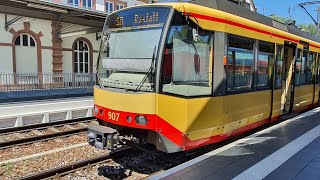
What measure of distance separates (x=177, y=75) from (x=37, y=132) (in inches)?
217

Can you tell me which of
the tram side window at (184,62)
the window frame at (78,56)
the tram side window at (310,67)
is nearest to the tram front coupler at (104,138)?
the tram side window at (184,62)

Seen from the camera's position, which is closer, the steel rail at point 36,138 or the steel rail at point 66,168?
the steel rail at point 66,168

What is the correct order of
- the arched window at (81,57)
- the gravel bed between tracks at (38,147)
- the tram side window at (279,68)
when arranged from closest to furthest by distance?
1. the gravel bed between tracks at (38,147)
2. the tram side window at (279,68)
3. the arched window at (81,57)

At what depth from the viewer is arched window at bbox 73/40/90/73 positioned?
22.1 m

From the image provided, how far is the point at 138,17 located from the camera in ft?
17.9

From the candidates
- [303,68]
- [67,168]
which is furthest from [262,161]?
[303,68]

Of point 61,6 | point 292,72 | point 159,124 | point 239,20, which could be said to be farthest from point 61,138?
point 61,6

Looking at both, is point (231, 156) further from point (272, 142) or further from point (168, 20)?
point (168, 20)

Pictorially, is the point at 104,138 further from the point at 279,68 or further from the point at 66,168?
the point at 279,68

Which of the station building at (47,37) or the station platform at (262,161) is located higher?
the station building at (47,37)

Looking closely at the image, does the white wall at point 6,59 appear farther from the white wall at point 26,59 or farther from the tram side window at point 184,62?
the tram side window at point 184,62

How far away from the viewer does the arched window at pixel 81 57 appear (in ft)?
72.6

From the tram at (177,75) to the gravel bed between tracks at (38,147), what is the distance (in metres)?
2.27

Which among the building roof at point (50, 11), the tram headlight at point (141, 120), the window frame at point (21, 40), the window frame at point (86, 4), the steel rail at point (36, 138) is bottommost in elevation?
the steel rail at point (36, 138)
